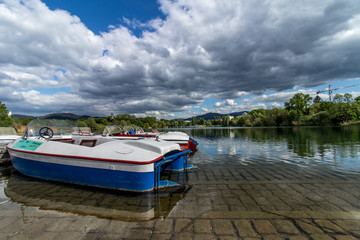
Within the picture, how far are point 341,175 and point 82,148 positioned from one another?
814 cm

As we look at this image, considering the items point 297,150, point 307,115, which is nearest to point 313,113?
point 307,115

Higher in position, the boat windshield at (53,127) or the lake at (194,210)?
the boat windshield at (53,127)

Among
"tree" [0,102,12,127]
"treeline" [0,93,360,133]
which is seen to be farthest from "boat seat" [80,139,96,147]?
"treeline" [0,93,360,133]

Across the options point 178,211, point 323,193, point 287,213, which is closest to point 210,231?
point 178,211

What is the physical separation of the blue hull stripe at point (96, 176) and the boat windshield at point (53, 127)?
2.04 metres

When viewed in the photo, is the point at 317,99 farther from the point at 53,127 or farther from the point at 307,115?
the point at 53,127

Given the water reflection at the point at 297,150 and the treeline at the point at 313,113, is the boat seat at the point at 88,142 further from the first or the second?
the treeline at the point at 313,113

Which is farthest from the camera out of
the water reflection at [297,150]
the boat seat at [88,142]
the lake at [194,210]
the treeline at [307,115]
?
the treeline at [307,115]

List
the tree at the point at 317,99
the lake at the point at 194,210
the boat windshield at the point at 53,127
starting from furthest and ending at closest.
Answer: the tree at the point at 317,99 < the boat windshield at the point at 53,127 < the lake at the point at 194,210

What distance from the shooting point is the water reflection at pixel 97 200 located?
132 inches

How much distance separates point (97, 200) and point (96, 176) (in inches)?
23.4

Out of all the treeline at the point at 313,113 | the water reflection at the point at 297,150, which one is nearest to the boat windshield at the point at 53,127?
the water reflection at the point at 297,150

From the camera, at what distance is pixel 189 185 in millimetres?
5008

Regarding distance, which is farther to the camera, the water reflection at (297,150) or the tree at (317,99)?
the tree at (317,99)
